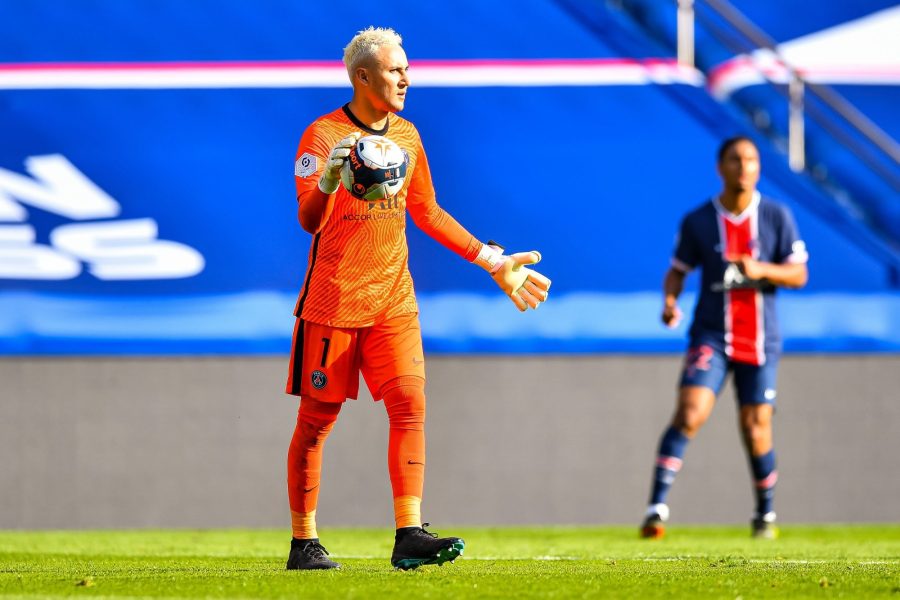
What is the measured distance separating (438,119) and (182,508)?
2714 mm

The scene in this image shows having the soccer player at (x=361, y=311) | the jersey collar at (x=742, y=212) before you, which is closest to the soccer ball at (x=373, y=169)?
the soccer player at (x=361, y=311)

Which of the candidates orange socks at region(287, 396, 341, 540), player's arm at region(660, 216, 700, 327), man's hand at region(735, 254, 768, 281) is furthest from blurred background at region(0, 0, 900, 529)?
orange socks at region(287, 396, 341, 540)

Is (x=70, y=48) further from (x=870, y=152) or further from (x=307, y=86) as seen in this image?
(x=870, y=152)

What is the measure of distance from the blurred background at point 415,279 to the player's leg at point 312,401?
3837 mm

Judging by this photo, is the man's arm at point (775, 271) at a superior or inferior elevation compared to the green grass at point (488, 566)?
superior

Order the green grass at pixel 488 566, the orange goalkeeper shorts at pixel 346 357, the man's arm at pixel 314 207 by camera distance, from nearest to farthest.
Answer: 1. the green grass at pixel 488 566
2. the man's arm at pixel 314 207
3. the orange goalkeeper shorts at pixel 346 357

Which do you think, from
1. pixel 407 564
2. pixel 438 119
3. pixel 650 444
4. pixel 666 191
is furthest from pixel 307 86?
pixel 407 564

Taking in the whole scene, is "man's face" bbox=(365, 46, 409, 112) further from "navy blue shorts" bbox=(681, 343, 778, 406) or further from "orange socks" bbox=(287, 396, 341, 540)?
"navy blue shorts" bbox=(681, 343, 778, 406)

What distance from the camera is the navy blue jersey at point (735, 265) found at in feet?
24.0

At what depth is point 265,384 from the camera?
8734mm

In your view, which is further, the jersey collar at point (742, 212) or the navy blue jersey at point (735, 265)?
the jersey collar at point (742, 212)

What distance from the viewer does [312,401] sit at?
479cm

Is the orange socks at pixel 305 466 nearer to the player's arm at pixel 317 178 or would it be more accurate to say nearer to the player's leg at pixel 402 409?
the player's leg at pixel 402 409

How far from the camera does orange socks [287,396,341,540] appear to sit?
15.9 feet
